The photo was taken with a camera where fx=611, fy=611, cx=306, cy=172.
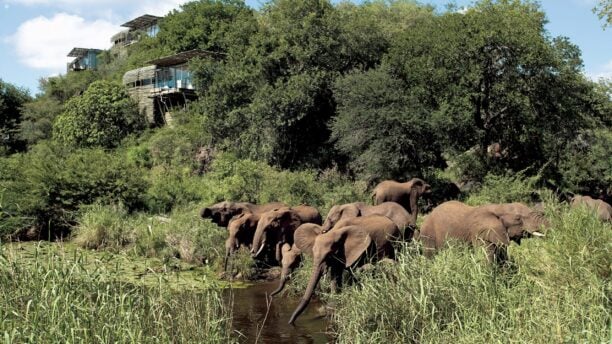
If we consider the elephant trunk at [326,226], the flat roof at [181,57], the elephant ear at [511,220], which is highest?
the flat roof at [181,57]

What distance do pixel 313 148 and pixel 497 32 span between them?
36.3 ft

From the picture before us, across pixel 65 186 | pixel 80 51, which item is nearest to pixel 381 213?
pixel 65 186

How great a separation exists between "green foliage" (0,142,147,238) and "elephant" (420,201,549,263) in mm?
12789

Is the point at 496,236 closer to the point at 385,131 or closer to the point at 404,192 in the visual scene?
the point at 404,192

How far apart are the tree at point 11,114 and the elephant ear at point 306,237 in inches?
1786

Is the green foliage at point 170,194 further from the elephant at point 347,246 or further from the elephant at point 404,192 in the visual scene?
the elephant at point 347,246

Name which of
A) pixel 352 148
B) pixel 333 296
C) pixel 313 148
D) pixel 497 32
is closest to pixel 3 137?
pixel 313 148

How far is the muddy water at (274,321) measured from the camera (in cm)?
941

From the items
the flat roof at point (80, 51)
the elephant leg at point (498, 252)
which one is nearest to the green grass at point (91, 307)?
the elephant leg at point (498, 252)

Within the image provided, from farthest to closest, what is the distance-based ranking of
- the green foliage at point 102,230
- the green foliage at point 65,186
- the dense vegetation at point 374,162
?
the green foliage at point 65,186 → the green foliage at point 102,230 → the dense vegetation at point 374,162

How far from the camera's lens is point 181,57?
42375mm

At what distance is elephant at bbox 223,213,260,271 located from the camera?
14.7m

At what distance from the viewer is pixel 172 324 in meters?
6.68

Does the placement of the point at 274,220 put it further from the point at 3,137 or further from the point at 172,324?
the point at 3,137
